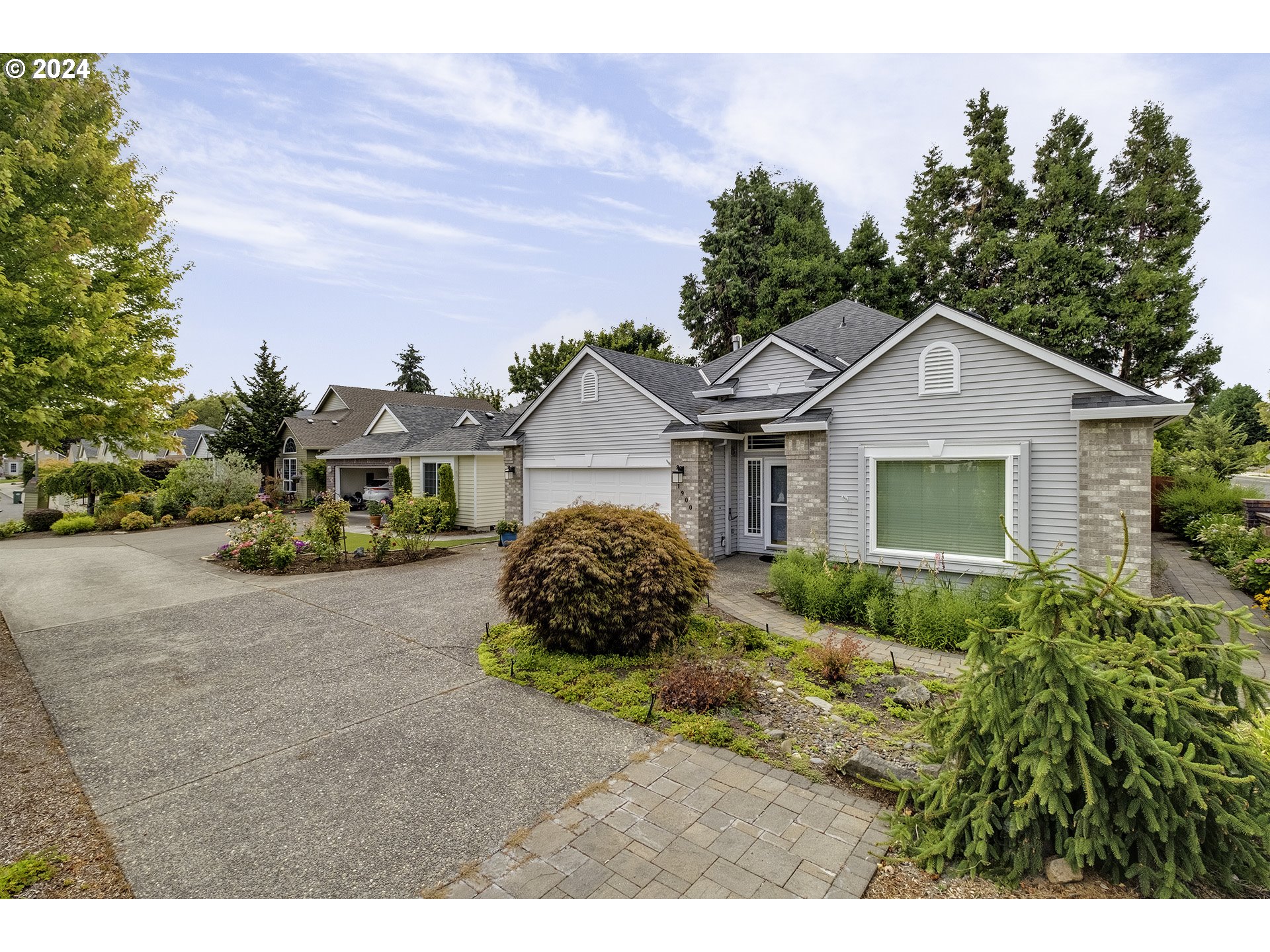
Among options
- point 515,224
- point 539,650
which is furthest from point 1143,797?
point 515,224

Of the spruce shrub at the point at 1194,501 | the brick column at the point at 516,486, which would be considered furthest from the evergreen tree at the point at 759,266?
the brick column at the point at 516,486

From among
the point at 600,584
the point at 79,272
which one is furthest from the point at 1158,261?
the point at 79,272

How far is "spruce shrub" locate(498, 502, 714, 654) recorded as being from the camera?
646cm

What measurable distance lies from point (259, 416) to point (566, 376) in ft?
76.5

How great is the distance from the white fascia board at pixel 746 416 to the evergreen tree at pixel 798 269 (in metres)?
16.3

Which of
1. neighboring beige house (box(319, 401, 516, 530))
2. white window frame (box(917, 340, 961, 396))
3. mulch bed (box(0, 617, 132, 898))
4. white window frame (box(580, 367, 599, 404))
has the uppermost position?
white window frame (box(580, 367, 599, 404))

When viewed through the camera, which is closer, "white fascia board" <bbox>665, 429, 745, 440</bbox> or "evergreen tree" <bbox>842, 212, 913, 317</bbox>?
"white fascia board" <bbox>665, 429, 745, 440</bbox>

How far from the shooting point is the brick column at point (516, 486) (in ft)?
53.3

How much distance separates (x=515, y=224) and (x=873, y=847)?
52.3ft

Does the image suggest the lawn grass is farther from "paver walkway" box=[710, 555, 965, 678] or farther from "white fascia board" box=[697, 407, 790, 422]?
"white fascia board" box=[697, 407, 790, 422]

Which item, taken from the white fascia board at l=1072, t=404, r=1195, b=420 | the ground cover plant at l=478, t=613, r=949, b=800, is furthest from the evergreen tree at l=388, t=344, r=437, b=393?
the white fascia board at l=1072, t=404, r=1195, b=420

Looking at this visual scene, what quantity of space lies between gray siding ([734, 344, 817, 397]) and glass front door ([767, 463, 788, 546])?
188 cm

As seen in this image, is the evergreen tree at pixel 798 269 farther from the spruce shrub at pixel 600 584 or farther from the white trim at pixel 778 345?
the spruce shrub at pixel 600 584

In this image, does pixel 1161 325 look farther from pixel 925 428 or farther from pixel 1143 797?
pixel 1143 797
